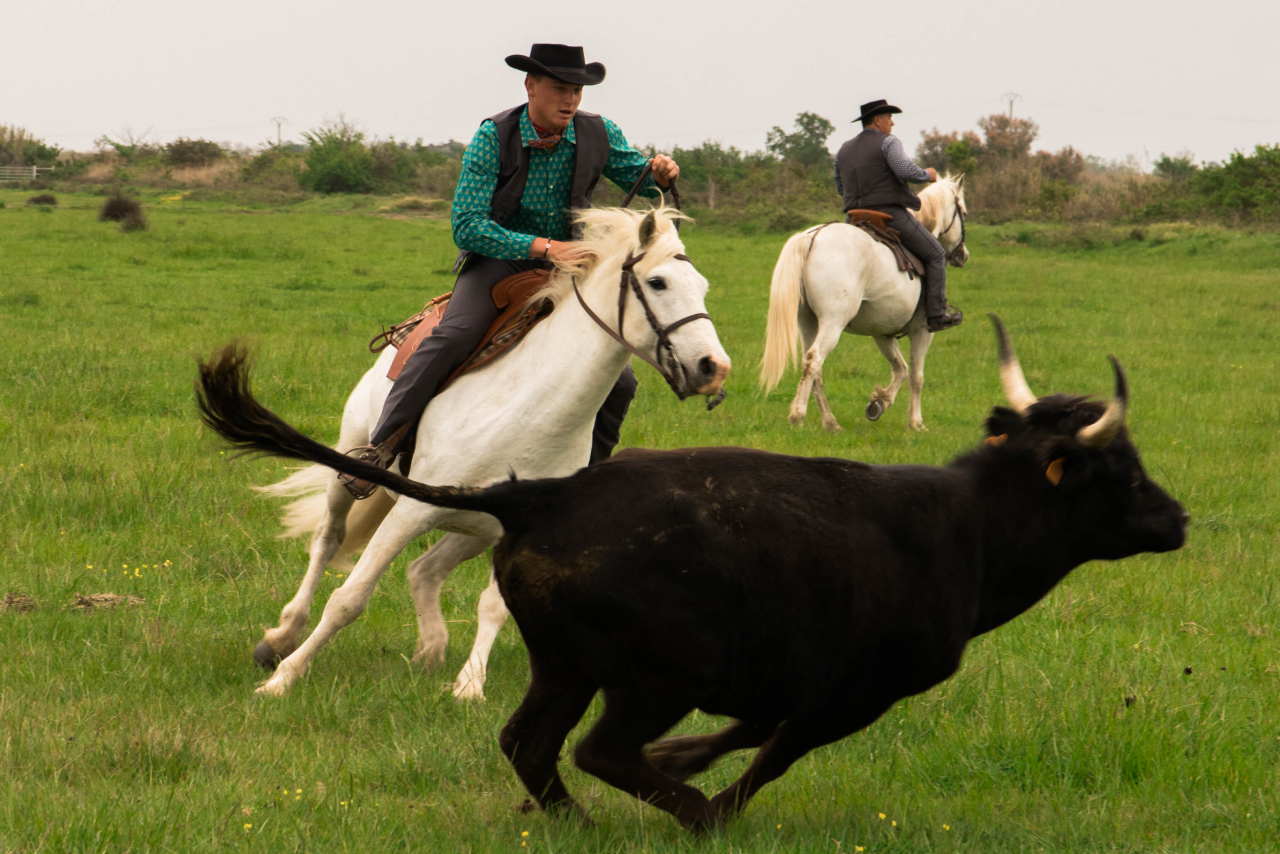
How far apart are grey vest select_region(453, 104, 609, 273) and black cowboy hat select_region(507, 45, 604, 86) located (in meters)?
0.29

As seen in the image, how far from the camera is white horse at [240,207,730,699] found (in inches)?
183

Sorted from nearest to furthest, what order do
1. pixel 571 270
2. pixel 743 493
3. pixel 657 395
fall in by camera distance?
pixel 743 493
pixel 571 270
pixel 657 395

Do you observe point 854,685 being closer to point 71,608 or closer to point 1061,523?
point 1061,523

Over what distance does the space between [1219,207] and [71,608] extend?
40.0 meters

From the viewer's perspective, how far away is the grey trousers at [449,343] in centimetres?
497

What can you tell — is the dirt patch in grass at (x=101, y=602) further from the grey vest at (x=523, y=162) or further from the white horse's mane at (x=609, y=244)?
the white horse's mane at (x=609, y=244)

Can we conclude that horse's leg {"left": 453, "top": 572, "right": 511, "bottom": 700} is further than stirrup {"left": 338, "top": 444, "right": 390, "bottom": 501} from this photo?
No

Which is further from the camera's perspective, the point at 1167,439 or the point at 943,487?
the point at 1167,439

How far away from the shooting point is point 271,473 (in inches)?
339

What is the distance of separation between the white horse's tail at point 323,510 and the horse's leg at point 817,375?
5.82 meters

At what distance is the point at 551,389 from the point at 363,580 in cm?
112

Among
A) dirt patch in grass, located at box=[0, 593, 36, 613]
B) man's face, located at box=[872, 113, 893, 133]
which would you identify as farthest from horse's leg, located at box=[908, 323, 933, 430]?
dirt patch in grass, located at box=[0, 593, 36, 613]

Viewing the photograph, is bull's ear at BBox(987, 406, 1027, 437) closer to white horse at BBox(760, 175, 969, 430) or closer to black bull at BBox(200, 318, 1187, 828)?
black bull at BBox(200, 318, 1187, 828)

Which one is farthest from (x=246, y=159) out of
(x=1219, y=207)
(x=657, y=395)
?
(x=657, y=395)
